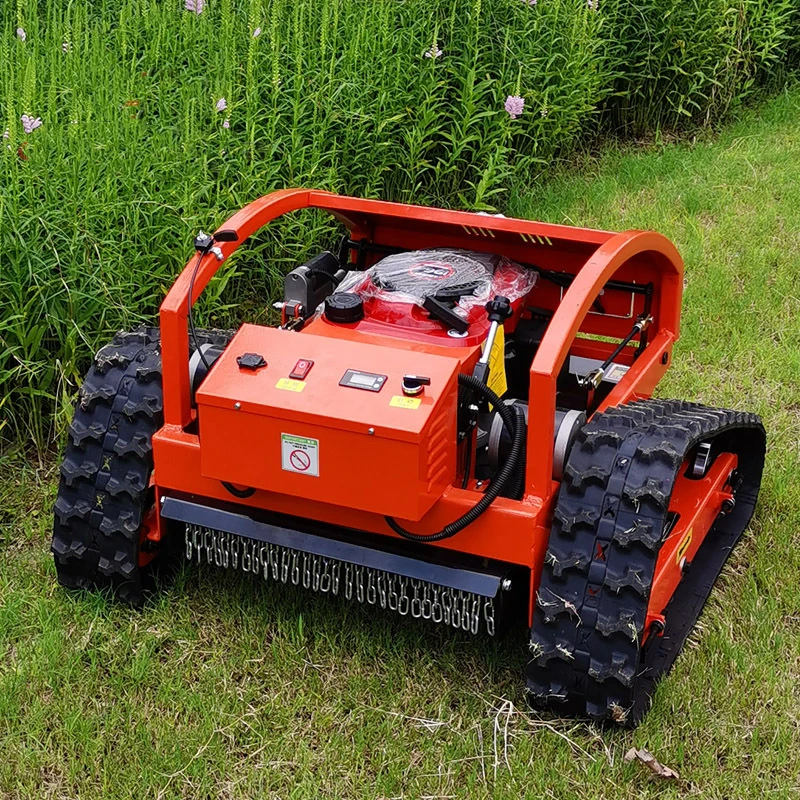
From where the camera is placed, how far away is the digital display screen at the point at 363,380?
2.51m

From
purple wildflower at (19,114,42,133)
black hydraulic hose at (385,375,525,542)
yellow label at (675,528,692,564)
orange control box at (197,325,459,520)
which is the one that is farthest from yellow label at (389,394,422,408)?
purple wildflower at (19,114,42,133)

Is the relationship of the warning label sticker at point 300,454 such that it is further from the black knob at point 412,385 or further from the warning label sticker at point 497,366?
the warning label sticker at point 497,366

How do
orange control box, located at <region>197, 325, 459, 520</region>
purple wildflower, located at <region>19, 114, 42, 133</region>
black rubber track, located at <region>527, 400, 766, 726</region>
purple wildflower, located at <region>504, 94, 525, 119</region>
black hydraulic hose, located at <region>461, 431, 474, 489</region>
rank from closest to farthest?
1. orange control box, located at <region>197, 325, 459, 520</region>
2. black rubber track, located at <region>527, 400, 766, 726</region>
3. black hydraulic hose, located at <region>461, 431, 474, 489</region>
4. purple wildflower, located at <region>19, 114, 42, 133</region>
5. purple wildflower, located at <region>504, 94, 525, 119</region>

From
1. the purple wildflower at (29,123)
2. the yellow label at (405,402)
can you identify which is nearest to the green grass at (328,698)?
the yellow label at (405,402)

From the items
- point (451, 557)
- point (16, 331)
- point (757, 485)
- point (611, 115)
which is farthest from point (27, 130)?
point (611, 115)

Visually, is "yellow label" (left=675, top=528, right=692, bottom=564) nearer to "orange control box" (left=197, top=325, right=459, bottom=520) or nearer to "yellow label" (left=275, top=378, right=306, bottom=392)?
"orange control box" (left=197, top=325, right=459, bottom=520)

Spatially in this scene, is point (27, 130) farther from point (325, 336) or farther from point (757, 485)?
point (757, 485)

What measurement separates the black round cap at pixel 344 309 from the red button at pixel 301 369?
34 centimetres

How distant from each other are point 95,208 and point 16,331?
0.48 meters

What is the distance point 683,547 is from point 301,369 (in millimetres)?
1091

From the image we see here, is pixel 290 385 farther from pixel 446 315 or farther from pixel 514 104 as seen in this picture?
pixel 514 104

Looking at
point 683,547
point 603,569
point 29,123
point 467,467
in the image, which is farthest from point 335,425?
point 29,123

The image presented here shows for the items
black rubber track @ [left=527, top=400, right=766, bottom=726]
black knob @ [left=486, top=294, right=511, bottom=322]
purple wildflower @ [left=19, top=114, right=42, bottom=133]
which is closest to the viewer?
black rubber track @ [left=527, top=400, right=766, bottom=726]

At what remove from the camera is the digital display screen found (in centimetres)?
251
